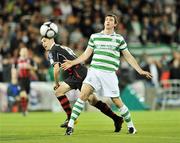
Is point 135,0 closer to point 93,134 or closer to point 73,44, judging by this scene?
point 73,44

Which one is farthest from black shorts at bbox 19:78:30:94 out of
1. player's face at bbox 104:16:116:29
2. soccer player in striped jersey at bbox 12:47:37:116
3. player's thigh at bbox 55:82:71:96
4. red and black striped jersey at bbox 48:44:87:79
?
player's face at bbox 104:16:116:29

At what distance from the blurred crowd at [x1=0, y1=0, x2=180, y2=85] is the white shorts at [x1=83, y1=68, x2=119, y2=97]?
14021 mm

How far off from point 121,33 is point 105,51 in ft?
59.9

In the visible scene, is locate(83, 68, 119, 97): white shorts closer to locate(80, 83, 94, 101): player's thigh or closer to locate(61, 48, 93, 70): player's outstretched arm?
locate(80, 83, 94, 101): player's thigh

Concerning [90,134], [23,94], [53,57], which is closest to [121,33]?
[23,94]

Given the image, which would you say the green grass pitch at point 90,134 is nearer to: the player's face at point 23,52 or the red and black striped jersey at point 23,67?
the player's face at point 23,52

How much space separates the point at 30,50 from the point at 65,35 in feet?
6.27

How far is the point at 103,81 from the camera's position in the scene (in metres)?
14.5

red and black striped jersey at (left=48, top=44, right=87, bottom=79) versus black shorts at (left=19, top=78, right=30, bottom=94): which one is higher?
red and black striped jersey at (left=48, top=44, right=87, bottom=79)

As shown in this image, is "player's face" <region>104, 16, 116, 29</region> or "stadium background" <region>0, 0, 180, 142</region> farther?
"stadium background" <region>0, 0, 180, 142</region>

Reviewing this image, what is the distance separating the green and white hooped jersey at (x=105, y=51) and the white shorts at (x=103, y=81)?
0.33ft

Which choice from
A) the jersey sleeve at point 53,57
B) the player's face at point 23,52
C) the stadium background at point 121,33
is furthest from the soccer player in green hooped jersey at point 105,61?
the stadium background at point 121,33

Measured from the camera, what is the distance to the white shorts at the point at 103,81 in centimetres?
1450

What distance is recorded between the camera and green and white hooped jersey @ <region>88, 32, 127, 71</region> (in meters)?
14.5
